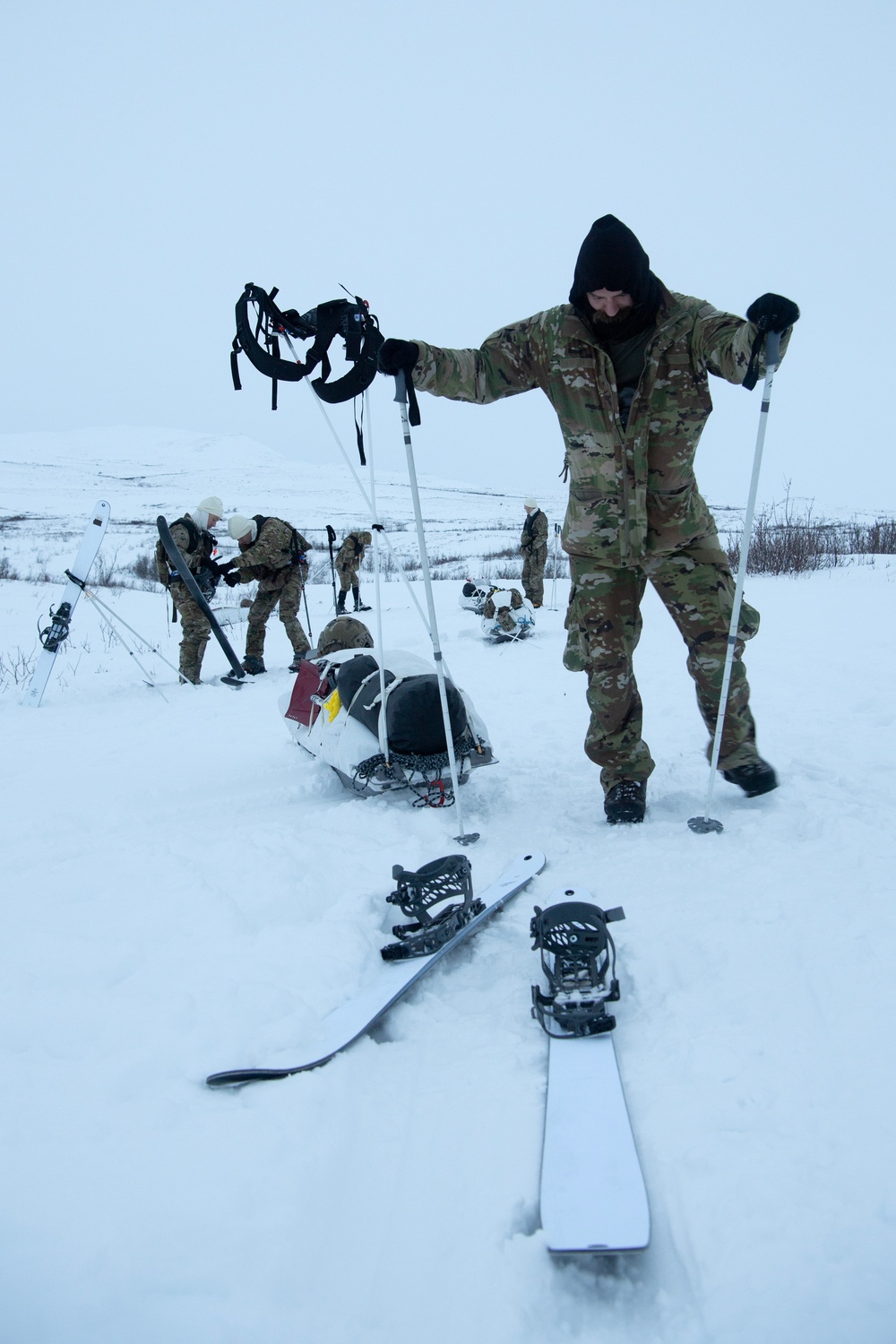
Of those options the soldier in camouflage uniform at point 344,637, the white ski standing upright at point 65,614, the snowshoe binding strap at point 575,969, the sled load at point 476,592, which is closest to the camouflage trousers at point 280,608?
the white ski standing upright at point 65,614

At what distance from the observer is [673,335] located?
2.88m

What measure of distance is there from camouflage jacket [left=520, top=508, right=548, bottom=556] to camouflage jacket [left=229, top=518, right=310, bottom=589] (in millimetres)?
4717

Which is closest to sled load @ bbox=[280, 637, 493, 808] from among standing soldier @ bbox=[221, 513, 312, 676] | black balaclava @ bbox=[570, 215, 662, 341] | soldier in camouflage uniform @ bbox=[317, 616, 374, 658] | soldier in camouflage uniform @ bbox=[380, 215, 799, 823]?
soldier in camouflage uniform @ bbox=[380, 215, 799, 823]

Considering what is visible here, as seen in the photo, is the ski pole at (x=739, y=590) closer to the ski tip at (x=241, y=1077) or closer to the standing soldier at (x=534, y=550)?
the ski tip at (x=241, y=1077)

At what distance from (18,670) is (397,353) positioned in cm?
695

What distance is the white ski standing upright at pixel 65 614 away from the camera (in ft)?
21.7

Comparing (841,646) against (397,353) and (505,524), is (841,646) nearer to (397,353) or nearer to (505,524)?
(397,353)

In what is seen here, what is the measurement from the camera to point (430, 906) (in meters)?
2.40

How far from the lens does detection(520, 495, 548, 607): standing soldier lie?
39.4ft

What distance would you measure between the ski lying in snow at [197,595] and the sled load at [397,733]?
4223 mm

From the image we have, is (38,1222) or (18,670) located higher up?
(38,1222)

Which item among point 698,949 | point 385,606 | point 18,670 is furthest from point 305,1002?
point 385,606

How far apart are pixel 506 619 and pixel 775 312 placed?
22.7 feet

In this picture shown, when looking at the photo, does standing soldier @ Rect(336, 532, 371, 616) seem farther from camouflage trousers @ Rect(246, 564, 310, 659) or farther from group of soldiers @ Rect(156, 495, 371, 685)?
group of soldiers @ Rect(156, 495, 371, 685)
